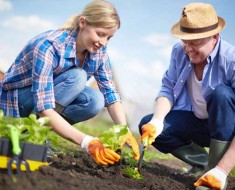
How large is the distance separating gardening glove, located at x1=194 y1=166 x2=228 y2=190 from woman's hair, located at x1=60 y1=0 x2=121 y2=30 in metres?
1.27

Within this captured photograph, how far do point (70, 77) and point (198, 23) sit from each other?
1.10m

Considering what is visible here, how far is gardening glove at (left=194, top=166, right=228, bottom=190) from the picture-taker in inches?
111

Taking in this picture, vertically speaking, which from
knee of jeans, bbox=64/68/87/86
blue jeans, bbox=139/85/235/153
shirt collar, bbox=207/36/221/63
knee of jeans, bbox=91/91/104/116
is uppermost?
shirt collar, bbox=207/36/221/63

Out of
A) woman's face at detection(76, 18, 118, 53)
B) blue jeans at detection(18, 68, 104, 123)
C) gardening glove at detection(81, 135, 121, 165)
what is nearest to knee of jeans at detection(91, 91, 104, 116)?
blue jeans at detection(18, 68, 104, 123)

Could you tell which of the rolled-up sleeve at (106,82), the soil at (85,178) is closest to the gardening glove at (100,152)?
the soil at (85,178)

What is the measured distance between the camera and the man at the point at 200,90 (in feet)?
9.85

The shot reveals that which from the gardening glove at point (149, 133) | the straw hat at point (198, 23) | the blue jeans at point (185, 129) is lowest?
the blue jeans at point (185, 129)

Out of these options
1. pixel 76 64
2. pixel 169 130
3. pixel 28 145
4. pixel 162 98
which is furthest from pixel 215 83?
pixel 28 145

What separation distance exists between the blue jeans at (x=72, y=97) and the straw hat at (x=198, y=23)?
0.88m

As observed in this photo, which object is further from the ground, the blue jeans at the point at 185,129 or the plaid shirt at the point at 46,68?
the plaid shirt at the point at 46,68

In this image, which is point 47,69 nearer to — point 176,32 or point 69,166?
point 69,166

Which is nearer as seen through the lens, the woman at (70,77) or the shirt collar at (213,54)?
the woman at (70,77)

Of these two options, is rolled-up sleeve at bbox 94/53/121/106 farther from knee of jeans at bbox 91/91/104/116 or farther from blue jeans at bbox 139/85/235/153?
blue jeans at bbox 139/85/235/153

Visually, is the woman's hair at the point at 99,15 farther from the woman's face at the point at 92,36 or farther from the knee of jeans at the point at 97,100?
the knee of jeans at the point at 97,100
